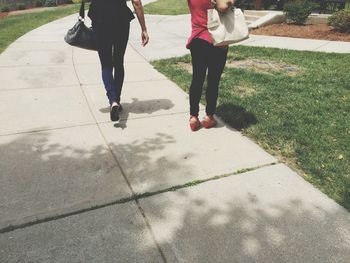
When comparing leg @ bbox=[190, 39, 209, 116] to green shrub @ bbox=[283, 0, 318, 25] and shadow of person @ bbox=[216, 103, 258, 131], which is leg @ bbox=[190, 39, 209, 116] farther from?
green shrub @ bbox=[283, 0, 318, 25]

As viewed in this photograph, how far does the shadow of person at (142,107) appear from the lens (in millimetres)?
5052

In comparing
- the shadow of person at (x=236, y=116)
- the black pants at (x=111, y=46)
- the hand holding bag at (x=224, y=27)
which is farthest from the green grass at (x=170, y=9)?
the hand holding bag at (x=224, y=27)

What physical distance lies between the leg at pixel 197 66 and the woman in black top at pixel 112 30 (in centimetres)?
82

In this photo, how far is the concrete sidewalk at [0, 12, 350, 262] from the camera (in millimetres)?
2605

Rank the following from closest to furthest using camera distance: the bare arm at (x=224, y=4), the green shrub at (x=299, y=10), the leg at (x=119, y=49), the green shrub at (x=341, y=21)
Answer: the bare arm at (x=224, y=4) < the leg at (x=119, y=49) < the green shrub at (x=341, y=21) < the green shrub at (x=299, y=10)

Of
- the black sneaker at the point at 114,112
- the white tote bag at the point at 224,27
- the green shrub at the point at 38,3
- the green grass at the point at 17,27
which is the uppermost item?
the white tote bag at the point at 224,27

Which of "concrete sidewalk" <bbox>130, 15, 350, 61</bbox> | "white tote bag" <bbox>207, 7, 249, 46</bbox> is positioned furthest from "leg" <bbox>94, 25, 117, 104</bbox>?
"concrete sidewalk" <bbox>130, 15, 350, 61</bbox>

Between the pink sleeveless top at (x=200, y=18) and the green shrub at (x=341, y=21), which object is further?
the green shrub at (x=341, y=21)

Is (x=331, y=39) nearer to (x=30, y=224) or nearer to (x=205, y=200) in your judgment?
(x=205, y=200)

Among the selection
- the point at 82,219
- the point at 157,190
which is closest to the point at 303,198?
the point at 157,190

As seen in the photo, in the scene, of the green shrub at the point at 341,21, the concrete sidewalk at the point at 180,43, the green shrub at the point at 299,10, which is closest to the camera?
the concrete sidewalk at the point at 180,43

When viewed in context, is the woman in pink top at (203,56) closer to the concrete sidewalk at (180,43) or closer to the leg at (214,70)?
the leg at (214,70)

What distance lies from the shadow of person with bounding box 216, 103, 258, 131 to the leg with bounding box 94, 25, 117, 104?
145 centimetres

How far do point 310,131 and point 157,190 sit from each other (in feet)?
7.08
